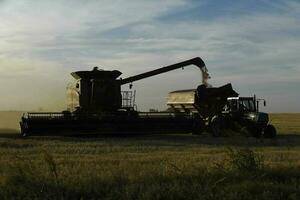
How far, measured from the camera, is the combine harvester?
3238cm

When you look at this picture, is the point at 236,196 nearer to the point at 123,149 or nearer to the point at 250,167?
the point at 250,167

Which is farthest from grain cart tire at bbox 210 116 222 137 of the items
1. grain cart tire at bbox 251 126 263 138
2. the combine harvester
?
grain cart tire at bbox 251 126 263 138

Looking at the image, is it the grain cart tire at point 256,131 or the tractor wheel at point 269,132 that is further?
the grain cart tire at point 256,131

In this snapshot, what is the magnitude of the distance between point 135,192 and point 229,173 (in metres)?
2.55

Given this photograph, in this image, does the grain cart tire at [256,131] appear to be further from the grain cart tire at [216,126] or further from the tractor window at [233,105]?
the grain cart tire at [216,126]

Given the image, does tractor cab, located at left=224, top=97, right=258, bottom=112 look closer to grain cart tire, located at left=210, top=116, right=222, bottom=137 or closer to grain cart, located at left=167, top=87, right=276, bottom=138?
grain cart, located at left=167, top=87, right=276, bottom=138

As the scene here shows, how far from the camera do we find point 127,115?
3409 cm

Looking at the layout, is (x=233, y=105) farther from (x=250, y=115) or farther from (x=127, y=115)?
(x=127, y=115)

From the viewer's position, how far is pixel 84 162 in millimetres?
17578

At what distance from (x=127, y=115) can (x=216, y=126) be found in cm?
539

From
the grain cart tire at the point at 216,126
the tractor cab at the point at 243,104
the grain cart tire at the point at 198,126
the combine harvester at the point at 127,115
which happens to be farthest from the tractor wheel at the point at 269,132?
the grain cart tire at the point at 198,126

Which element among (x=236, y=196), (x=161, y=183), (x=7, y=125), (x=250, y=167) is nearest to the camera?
(x=236, y=196)

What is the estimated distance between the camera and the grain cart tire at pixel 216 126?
35.2 m

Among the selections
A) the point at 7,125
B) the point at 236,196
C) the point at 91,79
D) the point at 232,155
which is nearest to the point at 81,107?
the point at 91,79
